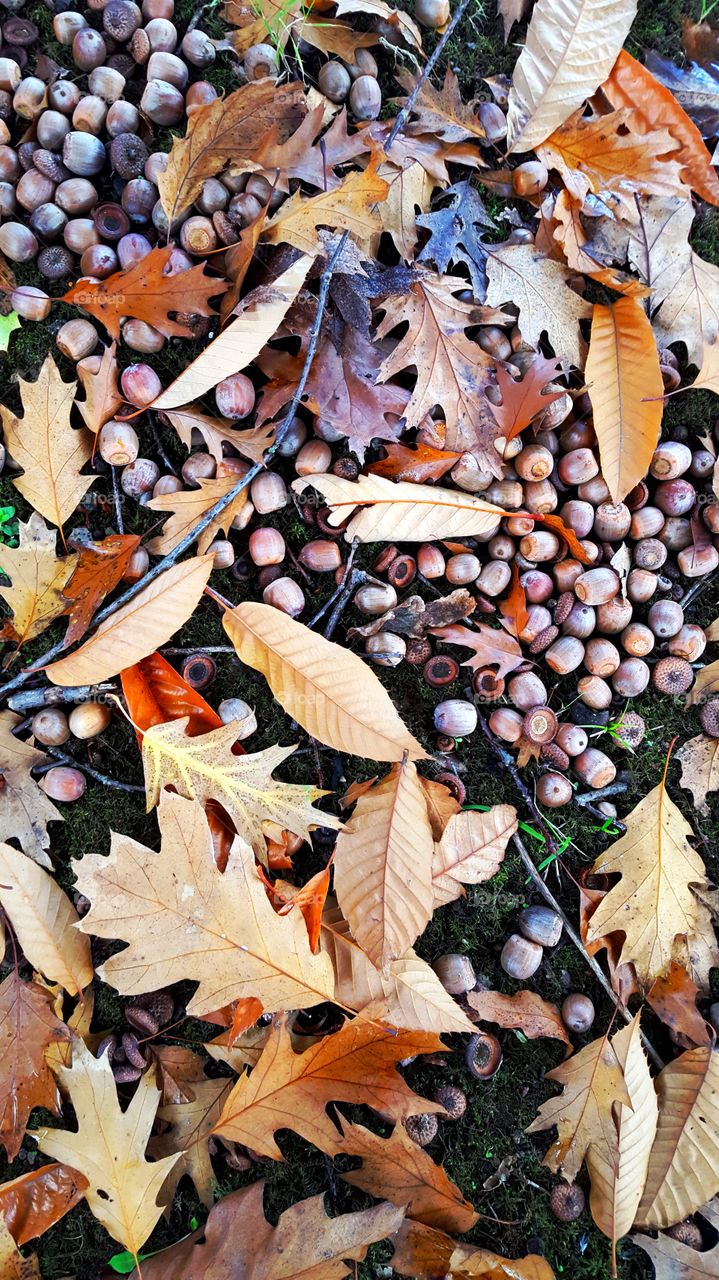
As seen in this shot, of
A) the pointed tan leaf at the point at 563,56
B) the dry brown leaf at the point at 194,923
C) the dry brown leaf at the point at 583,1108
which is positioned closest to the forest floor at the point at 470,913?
the dry brown leaf at the point at 583,1108

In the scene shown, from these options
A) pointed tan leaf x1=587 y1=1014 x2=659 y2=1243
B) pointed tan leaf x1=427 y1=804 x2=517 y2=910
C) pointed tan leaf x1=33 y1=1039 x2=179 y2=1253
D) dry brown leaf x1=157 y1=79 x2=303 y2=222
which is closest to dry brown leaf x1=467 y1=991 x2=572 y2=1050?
pointed tan leaf x1=587 y1=1014 x2=659 y2=1243

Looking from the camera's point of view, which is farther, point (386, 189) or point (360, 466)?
point (360, 466)

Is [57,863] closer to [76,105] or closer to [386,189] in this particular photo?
[386,189]

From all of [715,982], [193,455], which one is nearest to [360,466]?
[193,455]

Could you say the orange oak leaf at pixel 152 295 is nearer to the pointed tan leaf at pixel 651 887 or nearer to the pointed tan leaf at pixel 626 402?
the pointed tan leaf at pixel 626 402

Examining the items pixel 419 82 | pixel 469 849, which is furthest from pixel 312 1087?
pixel 419 82

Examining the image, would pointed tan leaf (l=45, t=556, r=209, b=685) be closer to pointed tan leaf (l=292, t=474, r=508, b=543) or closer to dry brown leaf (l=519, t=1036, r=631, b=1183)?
pointed tan leaf (l=292, t=474, r=508, b=543)
